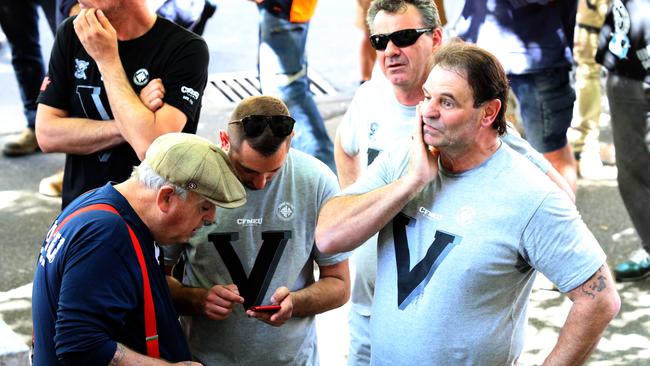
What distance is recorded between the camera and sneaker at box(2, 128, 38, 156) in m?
8.14

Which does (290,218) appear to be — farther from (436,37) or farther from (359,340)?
(436,37)

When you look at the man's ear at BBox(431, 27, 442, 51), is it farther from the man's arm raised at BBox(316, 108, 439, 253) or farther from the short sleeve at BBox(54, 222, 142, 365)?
the short sleeve at BBox(54, 222, 142, 365)

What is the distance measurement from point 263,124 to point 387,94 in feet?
3.40

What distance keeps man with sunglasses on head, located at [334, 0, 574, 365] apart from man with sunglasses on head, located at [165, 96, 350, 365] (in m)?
0.48

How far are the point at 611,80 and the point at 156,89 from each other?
Result: 3202mm

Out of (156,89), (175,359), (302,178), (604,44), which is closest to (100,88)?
(156,89)

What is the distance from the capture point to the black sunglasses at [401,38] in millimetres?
4449

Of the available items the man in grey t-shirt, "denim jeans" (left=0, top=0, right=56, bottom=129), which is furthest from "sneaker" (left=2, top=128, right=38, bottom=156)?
the man in grey t-shirt

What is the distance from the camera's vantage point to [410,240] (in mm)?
3443

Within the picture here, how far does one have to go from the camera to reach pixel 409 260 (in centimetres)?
343

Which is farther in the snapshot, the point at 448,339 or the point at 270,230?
the point at 270,230

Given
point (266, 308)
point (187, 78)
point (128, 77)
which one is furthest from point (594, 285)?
point (128, 77)

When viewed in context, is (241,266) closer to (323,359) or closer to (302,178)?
(302,178)

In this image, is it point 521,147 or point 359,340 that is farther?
point 359,340
